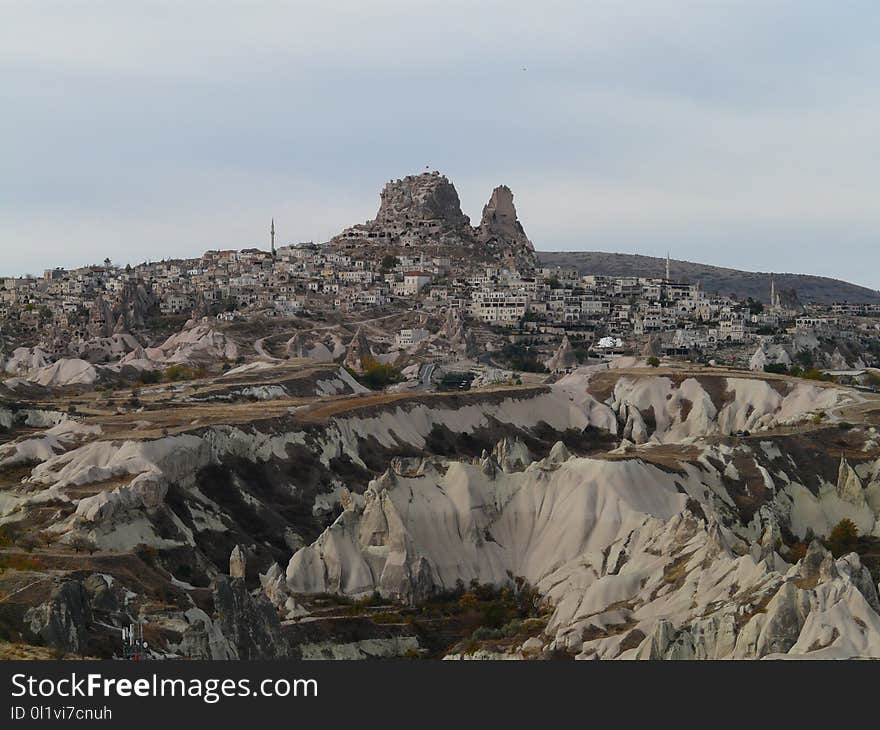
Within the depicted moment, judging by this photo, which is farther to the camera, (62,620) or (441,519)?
(441,519)

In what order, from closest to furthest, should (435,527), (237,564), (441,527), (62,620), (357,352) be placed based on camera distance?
(62,620)
(237,564)
(435,527)
(441,527)
(357,352)

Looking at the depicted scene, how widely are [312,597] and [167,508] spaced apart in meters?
12.5

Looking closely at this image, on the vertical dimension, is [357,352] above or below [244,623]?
above

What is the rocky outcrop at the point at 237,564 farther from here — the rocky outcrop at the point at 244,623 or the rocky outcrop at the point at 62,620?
the rocky outcrop at the point at 62,620

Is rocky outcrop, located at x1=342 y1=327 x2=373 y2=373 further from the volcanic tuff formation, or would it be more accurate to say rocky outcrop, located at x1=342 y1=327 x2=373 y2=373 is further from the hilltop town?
the volcanic tuff formation

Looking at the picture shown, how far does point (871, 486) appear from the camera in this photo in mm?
107750

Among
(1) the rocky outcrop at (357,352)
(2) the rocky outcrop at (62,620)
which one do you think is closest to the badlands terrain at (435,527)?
(2) the rocky outcrop at (62,620)

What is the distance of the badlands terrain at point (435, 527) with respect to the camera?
67.9m

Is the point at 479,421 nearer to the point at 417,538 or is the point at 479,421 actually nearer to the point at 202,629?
the point at 417,538

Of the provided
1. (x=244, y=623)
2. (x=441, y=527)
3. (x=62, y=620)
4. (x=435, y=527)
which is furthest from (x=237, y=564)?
(x=62, y=620)

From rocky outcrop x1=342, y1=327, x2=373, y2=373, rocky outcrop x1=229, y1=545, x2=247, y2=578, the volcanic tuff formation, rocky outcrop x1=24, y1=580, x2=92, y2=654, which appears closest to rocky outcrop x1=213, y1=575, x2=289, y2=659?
the volcanic tuff formation


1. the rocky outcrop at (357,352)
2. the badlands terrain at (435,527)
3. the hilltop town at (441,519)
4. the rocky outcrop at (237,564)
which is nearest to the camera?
the badlands terrain at (435,527)

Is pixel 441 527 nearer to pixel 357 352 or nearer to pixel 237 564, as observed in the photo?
pixel 237 564

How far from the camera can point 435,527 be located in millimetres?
94875
